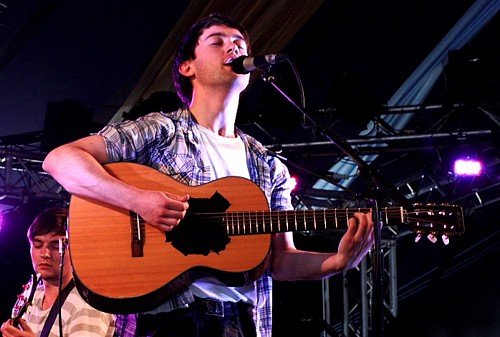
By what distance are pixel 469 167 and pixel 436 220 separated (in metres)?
5.38

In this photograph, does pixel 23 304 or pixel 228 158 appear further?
pixel 23 304

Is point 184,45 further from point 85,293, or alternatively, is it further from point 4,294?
point 4,294

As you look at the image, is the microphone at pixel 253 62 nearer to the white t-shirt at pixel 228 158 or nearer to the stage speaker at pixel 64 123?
the white t-shirt at pixel 228 158

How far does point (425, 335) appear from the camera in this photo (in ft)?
33.2

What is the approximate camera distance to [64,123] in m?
8.18

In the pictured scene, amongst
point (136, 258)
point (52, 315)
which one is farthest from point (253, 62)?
point (52, 315)

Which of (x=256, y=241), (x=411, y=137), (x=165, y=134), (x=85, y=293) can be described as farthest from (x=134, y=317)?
(x=411, y=137)

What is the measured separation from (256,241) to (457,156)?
5.64 metres

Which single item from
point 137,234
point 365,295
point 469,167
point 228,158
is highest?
point 469,167

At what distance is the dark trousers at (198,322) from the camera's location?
308cm

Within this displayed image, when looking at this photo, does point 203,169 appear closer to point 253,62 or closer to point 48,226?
point 253,62

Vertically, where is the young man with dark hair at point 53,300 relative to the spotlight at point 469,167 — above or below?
below

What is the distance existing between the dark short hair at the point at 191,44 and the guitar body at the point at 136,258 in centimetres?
93

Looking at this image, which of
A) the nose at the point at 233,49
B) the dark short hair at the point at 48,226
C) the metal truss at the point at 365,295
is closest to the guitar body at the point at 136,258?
the nose at the point at 233,49
